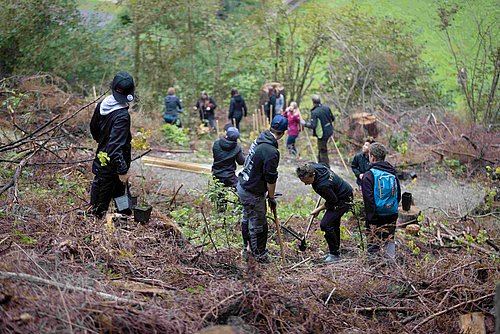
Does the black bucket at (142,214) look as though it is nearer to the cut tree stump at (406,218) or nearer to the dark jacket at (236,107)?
the cut tree stump at (406,218)

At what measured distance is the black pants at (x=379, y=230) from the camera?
22.5 ft

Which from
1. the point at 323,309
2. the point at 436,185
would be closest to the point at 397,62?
the point at 436,185

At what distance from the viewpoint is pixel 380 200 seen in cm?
685

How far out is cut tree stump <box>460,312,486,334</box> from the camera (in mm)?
4809

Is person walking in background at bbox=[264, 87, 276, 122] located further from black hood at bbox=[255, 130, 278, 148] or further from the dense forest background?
black hood at bbox=[255, 130, 278, 148]

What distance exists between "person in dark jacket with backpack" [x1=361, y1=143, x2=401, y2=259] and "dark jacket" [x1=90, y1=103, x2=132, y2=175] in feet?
9.32

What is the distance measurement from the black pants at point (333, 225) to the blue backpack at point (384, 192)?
40 centimetres

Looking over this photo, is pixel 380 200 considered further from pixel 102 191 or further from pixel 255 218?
pixel 102 191

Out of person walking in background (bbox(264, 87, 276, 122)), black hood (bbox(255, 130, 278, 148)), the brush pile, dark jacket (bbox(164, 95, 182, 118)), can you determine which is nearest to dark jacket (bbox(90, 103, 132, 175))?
the brush pile

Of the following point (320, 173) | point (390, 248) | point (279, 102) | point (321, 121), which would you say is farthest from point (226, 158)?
point (279, 102)

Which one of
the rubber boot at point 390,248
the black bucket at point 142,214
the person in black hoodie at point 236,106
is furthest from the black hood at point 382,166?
the person in black hoodie at point 236,106

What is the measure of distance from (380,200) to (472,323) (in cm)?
221

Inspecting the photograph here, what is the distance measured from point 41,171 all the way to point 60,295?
4983mm

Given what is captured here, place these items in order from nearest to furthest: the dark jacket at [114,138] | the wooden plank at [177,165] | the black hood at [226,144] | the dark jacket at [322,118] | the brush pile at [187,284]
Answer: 1. the brush pile at [187,284]
2. the dark jacket at [114,138]
3. the black hood at [226,144]
4. the wooden plank at [177,165]
5. the dark jacket at [322,118]
